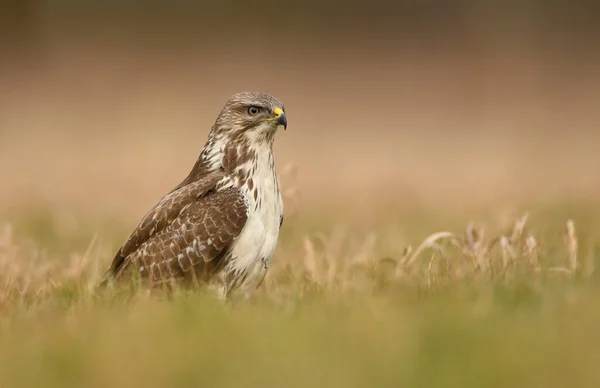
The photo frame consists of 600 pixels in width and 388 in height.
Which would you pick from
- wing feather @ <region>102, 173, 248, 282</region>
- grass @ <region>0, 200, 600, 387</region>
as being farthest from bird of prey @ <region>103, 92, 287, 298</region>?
grass @ <region>0, 200, 600, 387</region>

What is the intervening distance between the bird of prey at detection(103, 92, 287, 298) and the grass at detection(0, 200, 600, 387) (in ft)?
0.87

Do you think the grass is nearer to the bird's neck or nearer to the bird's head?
the bird's neck

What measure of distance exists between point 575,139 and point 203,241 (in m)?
12.7

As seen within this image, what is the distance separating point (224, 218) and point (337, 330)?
188cm

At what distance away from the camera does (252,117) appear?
679cm

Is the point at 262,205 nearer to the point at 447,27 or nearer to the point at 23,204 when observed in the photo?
the point at 23,204

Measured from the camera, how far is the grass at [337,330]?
420 centimetres

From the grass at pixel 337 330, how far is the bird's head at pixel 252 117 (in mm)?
962

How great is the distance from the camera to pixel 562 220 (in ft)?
32.5

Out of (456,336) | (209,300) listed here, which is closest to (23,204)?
(209,300)

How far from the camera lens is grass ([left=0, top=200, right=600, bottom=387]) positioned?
4195 mm

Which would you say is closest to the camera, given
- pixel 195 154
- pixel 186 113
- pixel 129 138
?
pixel 195 154

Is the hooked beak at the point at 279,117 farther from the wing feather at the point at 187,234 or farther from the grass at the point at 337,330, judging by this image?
the grass at the point at 337,330

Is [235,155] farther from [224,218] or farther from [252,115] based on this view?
[224,218]
